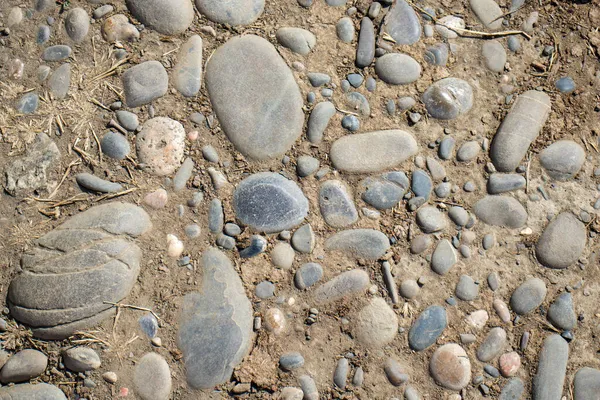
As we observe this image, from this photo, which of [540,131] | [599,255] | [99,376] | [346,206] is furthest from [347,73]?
[99,376]

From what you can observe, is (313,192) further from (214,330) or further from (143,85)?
(143,85)

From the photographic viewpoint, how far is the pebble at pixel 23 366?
249 centimetres

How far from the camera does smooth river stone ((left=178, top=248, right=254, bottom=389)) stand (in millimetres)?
2498

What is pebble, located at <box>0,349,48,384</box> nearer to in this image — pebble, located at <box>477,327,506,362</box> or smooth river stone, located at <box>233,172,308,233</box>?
smooth river stone, located at <box>233,172,308,233</box>

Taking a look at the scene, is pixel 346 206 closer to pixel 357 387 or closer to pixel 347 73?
pixel 347 73

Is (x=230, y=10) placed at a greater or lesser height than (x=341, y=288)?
greater

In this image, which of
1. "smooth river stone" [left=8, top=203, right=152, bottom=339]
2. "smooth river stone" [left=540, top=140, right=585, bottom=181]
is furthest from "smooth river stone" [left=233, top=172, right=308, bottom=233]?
"smooth river stone" [left=540, top=140, right=585, bottom=181]

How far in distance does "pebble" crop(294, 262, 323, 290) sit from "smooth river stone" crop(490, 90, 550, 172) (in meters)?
1.01

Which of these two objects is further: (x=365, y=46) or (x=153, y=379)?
(x=365, y=46)

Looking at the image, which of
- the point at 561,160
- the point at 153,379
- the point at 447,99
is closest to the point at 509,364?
the point at 561,160

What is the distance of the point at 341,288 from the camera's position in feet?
8.52

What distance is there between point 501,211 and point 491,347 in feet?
2.09

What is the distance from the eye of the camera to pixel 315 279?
2609 millimetres

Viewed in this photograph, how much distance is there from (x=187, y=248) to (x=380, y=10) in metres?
1.50
